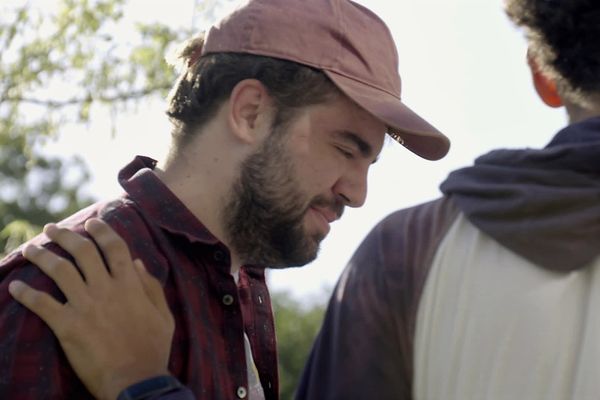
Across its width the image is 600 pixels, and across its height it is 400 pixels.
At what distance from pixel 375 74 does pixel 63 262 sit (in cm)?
93

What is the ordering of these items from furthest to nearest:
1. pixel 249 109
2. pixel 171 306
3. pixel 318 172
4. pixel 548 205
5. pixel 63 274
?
pixel 249 109 < pixel 318 172 < pixel 171 306 < pixel 63 274 < pixel 548 205

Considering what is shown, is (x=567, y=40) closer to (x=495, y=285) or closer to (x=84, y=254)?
(x=495, y=285)

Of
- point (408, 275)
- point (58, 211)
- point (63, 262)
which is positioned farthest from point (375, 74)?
point (58, 211)

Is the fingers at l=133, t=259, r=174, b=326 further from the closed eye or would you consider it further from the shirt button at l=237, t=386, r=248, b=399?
the closed eye

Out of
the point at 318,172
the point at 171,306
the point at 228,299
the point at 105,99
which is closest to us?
the point at 171,306

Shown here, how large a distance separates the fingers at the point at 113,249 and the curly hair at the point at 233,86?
511 millimetres

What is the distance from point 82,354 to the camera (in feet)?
8.77

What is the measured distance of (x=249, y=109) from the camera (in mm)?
3244

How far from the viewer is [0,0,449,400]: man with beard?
2848mm

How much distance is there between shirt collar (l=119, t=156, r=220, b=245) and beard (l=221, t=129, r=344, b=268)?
112mm

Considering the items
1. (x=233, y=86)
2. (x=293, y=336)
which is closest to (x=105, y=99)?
(x=233, y=86)

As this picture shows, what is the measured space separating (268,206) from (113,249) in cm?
50

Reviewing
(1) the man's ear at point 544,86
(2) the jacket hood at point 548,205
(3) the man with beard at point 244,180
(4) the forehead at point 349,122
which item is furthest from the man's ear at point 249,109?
(2) the jacket hood at point 548,205

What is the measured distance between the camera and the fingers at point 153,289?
278cm
